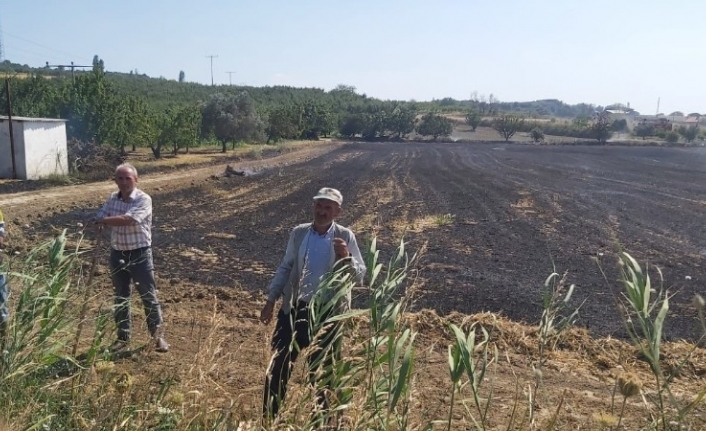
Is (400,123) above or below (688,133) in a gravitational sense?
above

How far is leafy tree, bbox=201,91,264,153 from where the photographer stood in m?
35.2

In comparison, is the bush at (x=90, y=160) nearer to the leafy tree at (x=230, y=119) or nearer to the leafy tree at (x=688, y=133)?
the leafy tree at (x=230, y=119)

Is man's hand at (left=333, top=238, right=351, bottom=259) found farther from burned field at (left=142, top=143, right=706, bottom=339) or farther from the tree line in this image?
the tree line

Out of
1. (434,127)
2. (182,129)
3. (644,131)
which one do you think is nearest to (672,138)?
(644,131)

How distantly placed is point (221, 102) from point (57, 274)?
1385 inches

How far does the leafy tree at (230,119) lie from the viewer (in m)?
35.2

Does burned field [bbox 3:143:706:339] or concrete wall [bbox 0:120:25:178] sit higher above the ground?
concrete wall [bbox 0:120:25:178]

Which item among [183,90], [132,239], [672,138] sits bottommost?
[132,239]

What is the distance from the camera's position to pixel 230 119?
115ft

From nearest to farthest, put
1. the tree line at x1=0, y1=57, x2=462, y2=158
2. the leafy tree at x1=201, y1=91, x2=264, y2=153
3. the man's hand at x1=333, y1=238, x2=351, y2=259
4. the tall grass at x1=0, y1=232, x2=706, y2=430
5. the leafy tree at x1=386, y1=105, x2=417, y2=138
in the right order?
1. the tall grass at x1=0, y1=232, x2=706, y2=430
2. the man's hand at x1=333, y1=238, x2=351, y2=259
3. the tree line at x1=0, y1=57, x2=462, y2=158
4. the leafy tree at x1=201, y1=91, x2=264, y2=153
5. the leafy tree at x1=386, y1=105, x2=417, y2=138

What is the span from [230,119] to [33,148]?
1797 centimetres

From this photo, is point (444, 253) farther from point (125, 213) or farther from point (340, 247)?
point (340, 247)

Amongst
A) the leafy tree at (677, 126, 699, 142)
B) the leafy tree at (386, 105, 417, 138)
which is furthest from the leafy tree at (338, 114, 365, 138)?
the leafy tree at (677, 126, 699, 142)

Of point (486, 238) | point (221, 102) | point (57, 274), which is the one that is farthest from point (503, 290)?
point (221, 102)
